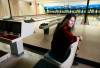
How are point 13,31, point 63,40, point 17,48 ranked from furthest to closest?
1. point 17,48
2. point 13,31
3. point 63,40

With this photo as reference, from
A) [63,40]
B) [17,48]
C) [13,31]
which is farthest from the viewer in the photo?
Answer: [17,48]

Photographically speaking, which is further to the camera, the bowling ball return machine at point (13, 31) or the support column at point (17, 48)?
the support column at point (17, 48)

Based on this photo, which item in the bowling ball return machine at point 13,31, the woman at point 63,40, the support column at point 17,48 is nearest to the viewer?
the woman at point 63,40

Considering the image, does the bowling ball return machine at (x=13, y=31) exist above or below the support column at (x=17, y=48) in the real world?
above

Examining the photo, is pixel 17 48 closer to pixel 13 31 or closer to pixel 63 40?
pixel 13 31

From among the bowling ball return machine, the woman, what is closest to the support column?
the bowling ball return machine

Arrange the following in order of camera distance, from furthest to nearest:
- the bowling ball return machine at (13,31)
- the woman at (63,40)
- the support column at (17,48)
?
the support column at (17,48) < the bowling ball return machine at (13,31) < the woman at (63,40)

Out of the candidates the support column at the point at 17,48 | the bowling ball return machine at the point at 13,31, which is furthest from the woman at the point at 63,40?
the support column at the point at 17,48

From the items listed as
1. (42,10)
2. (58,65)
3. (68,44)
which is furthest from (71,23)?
(42,10)

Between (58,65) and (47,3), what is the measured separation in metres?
7.69

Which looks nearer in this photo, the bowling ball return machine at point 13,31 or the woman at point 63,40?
the woman at point 63,40

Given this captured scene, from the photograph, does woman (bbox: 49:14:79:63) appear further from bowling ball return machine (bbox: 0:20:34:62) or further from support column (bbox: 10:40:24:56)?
support column (bbox: 10:40:24:56)

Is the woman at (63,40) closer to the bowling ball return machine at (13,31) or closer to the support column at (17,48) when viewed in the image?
the bowling ball return machine at (13,31)

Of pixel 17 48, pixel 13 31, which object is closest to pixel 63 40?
pixel 13 31
